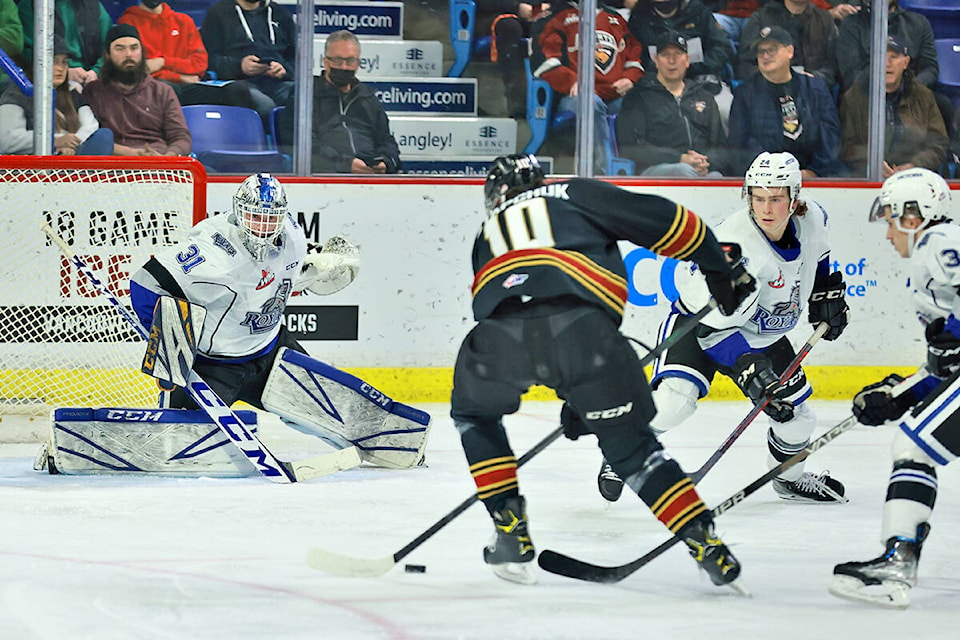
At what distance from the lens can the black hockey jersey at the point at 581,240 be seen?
2.71m

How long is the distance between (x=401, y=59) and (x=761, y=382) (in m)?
2.91

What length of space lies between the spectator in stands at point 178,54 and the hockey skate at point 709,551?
3599mm

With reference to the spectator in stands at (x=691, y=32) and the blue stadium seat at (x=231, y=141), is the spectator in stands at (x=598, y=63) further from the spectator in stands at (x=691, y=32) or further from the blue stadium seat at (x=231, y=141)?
the blue stadium seat at (x=231, y=141)

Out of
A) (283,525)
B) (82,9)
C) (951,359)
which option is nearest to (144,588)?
(283,525)

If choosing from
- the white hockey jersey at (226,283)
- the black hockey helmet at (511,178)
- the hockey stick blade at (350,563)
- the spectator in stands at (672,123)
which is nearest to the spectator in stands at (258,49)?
the spectator in stands at (672,123)

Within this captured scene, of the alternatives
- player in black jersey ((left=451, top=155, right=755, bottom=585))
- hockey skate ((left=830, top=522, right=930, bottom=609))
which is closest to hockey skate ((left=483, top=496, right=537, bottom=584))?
player in black jersey ((left=451, top=155, right=755, bottom=585))

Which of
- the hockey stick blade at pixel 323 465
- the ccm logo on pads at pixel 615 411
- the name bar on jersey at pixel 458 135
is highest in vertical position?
the name bar on jersey at pixel 458 135

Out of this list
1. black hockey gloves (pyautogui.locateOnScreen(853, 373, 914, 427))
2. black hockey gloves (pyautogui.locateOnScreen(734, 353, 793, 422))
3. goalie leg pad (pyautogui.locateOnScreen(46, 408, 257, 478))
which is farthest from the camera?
goalie leg pad (pyautogui.locateOnScreen(46, 408, 257, 478))

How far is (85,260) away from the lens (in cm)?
486

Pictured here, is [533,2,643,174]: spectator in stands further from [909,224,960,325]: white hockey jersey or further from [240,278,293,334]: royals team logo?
[909,224,960,325]: white hockey jersey

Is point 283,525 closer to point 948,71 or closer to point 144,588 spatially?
point 144,588

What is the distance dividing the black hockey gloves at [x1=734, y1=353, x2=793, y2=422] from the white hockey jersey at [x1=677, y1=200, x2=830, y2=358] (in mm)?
121

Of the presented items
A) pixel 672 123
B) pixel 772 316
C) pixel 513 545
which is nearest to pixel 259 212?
pixel 772 316

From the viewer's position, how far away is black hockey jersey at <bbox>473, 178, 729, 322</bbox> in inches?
107
